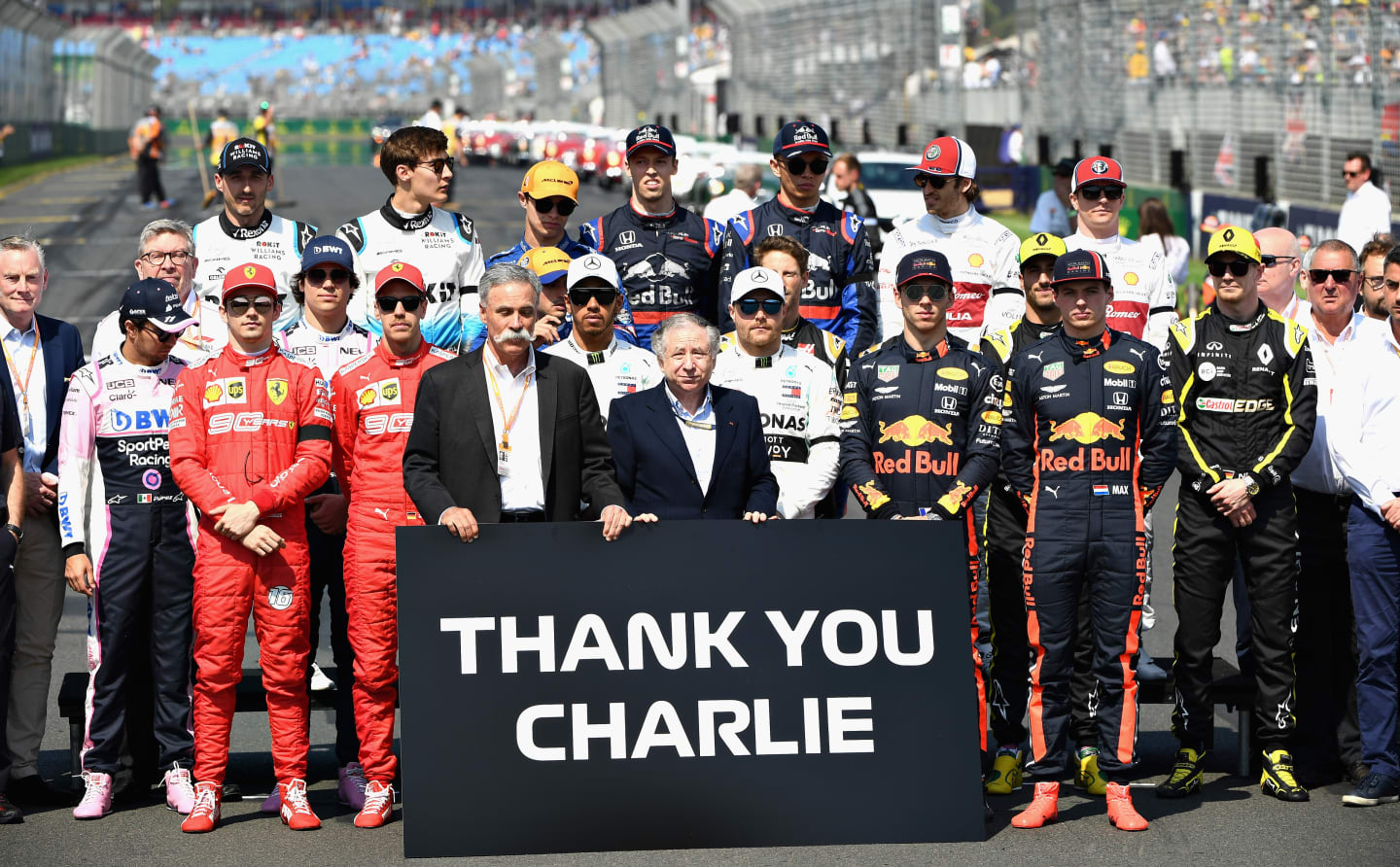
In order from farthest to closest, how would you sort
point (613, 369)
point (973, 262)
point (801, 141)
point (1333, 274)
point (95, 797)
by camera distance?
1. point (973, 262)
2. point (801, 141)
3. point (1333, 274)
4. point (613, 369)
5. point (95, 797)

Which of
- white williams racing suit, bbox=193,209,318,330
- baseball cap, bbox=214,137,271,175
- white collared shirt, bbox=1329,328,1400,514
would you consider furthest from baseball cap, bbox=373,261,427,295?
white collared shirt, bbox=1329,328,1400,514

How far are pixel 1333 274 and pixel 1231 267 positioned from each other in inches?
28.8

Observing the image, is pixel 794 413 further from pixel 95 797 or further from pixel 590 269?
pixel 95 797

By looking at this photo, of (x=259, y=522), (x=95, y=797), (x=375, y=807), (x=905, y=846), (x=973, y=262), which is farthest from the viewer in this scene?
(x=973, y=262)

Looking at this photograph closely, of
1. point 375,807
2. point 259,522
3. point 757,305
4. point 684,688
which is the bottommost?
point 375,807

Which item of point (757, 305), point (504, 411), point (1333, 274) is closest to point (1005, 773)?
point (757, 305)

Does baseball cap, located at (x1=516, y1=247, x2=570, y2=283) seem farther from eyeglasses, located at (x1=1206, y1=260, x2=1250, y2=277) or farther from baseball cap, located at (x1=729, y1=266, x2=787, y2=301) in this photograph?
eyeglasses, located at (x1=1206, y1=260, x2=1250, y2=277)

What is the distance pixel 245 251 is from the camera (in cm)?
760

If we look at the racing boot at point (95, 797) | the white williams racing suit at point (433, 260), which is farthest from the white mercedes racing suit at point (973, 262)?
the racing boot at point (95, 797)

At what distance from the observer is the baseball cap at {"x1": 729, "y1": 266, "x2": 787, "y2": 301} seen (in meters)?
6.77

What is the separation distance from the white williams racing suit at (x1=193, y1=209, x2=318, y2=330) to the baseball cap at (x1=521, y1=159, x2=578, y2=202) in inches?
39.5

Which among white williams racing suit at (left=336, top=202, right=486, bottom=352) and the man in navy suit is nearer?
the man in navy suit

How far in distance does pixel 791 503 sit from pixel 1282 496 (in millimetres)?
1935

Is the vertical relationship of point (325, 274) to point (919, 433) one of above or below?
above
